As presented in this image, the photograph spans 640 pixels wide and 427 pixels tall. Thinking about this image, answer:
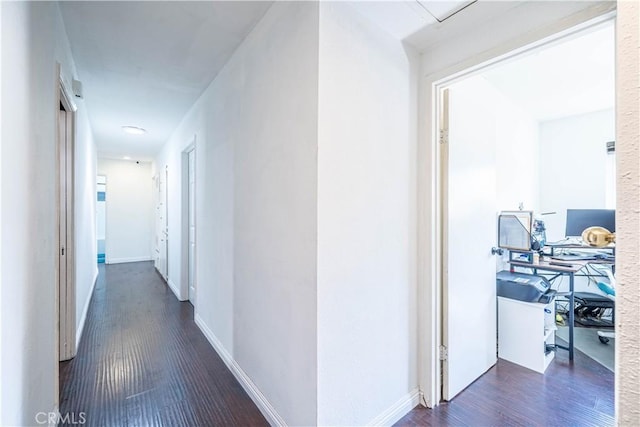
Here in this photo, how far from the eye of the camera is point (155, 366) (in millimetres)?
2352

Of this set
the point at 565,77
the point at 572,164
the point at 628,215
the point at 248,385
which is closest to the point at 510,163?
the point at 565,77

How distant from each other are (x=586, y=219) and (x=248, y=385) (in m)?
3.95

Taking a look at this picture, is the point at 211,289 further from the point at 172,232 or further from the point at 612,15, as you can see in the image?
the point at 612,15

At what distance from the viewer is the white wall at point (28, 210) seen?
3.26ft

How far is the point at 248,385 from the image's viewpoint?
6.55ft

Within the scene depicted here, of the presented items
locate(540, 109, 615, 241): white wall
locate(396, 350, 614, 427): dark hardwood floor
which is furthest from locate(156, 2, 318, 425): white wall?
locate(540, 109, 615, 241): white wall

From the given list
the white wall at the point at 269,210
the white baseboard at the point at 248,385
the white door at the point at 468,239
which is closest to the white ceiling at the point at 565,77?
the white door at the point at 468,239

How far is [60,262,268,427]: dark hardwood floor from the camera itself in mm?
1796

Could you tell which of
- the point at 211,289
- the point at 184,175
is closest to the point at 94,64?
the point at 184,175

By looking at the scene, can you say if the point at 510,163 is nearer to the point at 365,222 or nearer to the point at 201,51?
the point at 365,222

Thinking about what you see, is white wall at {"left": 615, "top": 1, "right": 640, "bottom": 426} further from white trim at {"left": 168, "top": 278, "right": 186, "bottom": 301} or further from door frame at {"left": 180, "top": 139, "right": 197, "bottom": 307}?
white trim at {"left": 168, "top": 278, "right": 186, "bottom": 301}

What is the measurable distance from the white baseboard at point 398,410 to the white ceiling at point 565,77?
88.6 inches

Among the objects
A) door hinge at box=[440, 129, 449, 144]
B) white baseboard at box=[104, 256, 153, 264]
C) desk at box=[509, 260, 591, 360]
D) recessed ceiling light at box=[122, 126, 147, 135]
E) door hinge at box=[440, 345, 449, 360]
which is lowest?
white baseboard at box=[104, 256, 153, 264]

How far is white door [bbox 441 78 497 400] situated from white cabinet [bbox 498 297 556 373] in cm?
21
